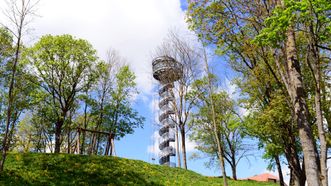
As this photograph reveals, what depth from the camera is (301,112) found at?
1006 cm

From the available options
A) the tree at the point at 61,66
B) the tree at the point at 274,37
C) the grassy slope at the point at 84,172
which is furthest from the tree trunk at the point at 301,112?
the tree at the point at 61,66

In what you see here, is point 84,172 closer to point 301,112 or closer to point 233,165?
point 301,112

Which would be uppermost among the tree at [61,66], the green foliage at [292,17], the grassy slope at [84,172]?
the tree at [61,66]

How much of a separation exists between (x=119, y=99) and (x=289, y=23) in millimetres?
26848

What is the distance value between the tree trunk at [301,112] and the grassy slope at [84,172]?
31.8ft

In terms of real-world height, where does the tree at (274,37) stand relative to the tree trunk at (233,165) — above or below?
above

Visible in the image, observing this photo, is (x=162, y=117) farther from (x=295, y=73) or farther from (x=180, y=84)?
(x=295, y=73)

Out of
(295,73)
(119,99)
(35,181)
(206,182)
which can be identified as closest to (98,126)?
(119,99)

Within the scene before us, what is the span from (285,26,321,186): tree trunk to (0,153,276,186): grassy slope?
968 centimetres

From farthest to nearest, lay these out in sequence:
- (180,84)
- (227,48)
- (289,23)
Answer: (180,84) → (227,48) → (289,23)

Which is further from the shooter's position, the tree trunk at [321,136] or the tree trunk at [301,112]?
the tree trunk at [321,136]

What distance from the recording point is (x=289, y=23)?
32.8ft

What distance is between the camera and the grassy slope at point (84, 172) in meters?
14.9

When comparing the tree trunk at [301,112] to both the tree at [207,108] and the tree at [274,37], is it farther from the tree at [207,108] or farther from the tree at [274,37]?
the tree at [207,108]
